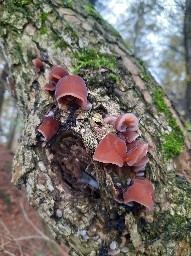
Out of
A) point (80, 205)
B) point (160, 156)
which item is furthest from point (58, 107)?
point (160, 156)

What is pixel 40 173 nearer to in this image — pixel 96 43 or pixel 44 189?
pixel 44 189

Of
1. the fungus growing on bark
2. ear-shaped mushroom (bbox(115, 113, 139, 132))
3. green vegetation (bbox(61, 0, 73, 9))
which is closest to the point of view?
ear-shaped mushroom (bbox(115, 113, 139, 132))

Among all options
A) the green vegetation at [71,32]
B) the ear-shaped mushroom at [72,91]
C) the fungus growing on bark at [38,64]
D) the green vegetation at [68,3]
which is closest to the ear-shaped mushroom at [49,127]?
the ear-shaped mushroom at [72,91]

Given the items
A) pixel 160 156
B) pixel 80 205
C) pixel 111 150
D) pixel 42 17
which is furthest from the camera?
pixel 42 17

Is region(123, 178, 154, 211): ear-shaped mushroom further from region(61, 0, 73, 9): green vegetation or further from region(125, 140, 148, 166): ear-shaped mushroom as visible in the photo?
region(61, 0, 73, 9): green vegetation

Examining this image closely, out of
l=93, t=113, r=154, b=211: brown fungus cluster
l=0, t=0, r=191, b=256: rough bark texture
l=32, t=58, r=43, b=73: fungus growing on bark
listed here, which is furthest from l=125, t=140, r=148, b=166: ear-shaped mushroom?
l=32, t=58, r=43, b=73: fungus growing on bark

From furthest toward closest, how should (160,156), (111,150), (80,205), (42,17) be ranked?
(42,17) < (160,156) < (80,205) < (111,150)

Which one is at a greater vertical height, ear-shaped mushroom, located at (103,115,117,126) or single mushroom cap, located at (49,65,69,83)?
single mushroom cap, located at (49,65,69,83)
